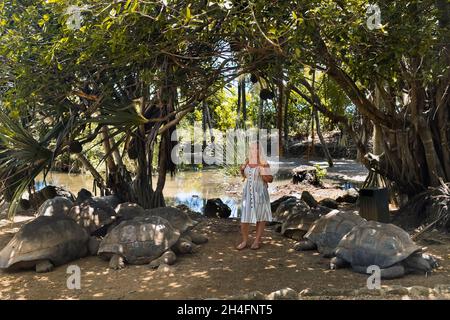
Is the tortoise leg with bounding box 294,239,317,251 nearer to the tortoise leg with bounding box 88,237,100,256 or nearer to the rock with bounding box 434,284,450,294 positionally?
the rock with bounding box 434,284,450,294

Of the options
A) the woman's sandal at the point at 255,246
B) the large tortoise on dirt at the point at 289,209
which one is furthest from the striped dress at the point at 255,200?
the large tortoise on dirt at the point at 289,209

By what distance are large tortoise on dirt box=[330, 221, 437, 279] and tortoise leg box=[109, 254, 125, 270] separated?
93.2 inches

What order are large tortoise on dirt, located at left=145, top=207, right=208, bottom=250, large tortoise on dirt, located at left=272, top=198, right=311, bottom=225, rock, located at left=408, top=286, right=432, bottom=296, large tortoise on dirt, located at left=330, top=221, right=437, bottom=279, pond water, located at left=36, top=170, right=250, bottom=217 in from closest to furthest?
rock, located at left=408, top=286, right=432, bottom=296
large tortoise on dirt, located at left=330, top=221, right=437, bottom=279
large tortoise on dirt, located at left=145, top=207, right=208, bottom=250
large tortoise on dirt, located at left=272, top=198, right=311, bottom=225
pond water, located at left=36, top=170, right=250, bottom=217

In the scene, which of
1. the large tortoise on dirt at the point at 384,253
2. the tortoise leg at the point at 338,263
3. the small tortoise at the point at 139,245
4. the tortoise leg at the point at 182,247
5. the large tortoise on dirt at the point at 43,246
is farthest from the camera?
the tortoise leg at the point at 182,247

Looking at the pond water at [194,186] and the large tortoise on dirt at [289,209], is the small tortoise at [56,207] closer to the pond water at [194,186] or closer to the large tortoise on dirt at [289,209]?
the large tortoise on dirt at [289,209]

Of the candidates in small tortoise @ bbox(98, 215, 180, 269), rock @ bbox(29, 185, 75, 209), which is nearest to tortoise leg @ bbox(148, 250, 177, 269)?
small tortoise @ bbox(98, 215, 180, 269)

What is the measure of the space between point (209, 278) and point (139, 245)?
1.03 m

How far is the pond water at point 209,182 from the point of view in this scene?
14.5 m

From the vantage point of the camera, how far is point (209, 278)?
498 cm

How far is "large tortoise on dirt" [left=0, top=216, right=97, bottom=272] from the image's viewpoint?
5445 millimetres

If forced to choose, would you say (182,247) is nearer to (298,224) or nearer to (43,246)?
(43,246)

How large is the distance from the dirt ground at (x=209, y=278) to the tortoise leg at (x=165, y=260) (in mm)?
69

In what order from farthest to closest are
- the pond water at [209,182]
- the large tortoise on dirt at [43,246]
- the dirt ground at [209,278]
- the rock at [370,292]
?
the pond water at [209,182] < the large tortoise on dirt at [43,246] < the dirt ground at [209,278] < the rock at [370,292]

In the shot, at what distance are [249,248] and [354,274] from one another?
5.41ft
